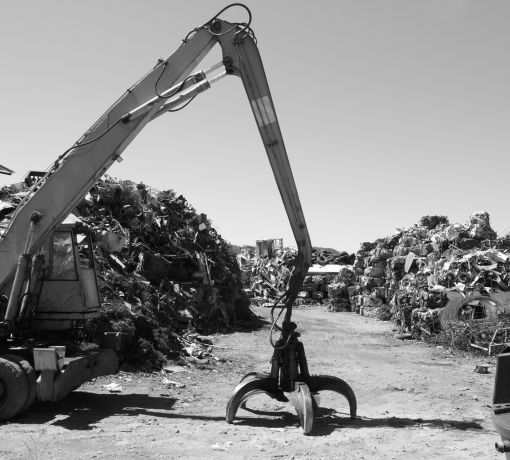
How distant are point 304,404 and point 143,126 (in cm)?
410

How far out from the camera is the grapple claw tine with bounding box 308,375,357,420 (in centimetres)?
716

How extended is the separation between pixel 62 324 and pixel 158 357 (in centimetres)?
327

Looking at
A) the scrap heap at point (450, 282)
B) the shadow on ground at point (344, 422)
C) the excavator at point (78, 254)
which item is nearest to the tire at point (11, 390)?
the excavator at point (78, 254)

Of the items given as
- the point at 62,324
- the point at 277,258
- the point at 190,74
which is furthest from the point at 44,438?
the point at 277,258

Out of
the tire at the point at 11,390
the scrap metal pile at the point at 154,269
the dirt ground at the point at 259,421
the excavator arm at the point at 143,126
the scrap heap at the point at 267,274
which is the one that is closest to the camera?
the dirt ground at the point at 259,421

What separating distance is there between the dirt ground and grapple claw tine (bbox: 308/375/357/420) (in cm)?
Answer: 24

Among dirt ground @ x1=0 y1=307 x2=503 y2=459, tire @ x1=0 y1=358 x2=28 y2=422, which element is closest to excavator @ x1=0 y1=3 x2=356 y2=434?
tire @ x1=0 y1=358 x2=28 y2=422

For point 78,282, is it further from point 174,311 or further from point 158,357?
point 174,311

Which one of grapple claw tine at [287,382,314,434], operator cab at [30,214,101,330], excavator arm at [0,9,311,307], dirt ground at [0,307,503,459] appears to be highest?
excavator arm at [0,9,311,307]

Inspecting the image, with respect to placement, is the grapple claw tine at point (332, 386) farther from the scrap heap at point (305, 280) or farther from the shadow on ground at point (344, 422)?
the scrap heap at point (305, 280)

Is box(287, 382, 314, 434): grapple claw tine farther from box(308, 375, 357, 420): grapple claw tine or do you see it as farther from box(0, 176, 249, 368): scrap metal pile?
box(0, 176, 249, 368): scrap metal pile

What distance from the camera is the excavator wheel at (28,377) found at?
268 inches

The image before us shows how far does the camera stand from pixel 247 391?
23.0ft

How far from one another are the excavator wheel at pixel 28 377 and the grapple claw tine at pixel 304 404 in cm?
308
